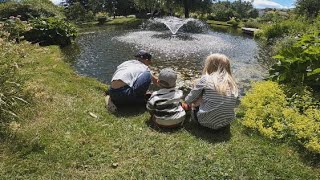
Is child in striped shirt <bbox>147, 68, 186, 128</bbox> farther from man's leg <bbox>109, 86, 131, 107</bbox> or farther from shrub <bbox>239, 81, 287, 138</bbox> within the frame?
shrub <bbox>239, 81, 287, 138</bbox>

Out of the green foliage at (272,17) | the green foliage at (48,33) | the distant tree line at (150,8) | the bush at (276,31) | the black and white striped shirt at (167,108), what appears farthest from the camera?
the distant tree line at (150,8)

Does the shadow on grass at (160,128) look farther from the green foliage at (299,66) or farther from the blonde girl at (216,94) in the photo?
the green foliage at (299,66)

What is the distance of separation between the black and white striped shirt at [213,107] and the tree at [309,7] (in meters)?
39.7

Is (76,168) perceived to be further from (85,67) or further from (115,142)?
(85,67)

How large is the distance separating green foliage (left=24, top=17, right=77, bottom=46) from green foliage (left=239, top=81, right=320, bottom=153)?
42.0ft

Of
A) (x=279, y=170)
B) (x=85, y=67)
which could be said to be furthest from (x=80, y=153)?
(x=85, y=67)

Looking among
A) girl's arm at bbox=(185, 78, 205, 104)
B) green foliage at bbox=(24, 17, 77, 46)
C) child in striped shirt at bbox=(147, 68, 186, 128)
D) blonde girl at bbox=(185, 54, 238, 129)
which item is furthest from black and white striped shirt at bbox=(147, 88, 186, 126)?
green foliage at bbox=(24, 17, 77, 46)

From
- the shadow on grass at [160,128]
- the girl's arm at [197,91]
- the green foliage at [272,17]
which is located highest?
the girl's arm at [197,91]

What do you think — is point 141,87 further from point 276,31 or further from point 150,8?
point 150,8

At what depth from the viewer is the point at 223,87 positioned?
218 inches

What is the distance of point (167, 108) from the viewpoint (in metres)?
5.78

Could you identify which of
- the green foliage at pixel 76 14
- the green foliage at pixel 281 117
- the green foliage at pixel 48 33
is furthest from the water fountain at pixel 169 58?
the green foliage at pixel 76 14

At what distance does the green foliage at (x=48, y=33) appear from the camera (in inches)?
643

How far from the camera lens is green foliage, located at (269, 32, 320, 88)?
7039mm
